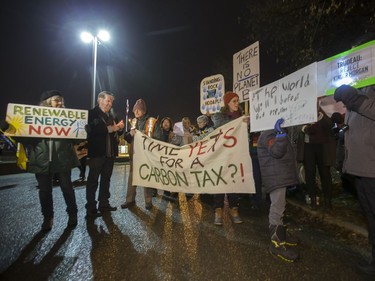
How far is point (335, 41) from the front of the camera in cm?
641

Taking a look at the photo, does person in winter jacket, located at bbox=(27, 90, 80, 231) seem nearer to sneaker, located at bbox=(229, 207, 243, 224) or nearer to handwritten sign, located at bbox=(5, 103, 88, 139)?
handwritten sign, located at bbox=(5, 103, 88, 139)

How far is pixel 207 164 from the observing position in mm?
4246

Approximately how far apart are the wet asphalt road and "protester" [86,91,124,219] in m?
0.36

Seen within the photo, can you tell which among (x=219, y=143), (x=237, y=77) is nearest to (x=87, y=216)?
(x=219, y=143)

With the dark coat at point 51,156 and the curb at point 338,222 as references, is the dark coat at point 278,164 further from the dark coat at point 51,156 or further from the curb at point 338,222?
the dark coat at point 51,156

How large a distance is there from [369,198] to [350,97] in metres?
0.97

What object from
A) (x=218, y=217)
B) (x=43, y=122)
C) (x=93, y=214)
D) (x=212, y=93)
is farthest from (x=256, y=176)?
(x=43, y=122)

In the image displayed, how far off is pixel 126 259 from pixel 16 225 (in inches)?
90.8

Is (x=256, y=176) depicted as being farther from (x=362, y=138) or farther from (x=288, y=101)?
(x=362, y=138)

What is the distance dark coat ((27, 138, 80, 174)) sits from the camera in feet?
Answer: 14.1

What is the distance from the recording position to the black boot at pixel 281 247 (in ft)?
10.1

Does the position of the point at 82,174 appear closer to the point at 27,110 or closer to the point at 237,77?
the point at 27,110

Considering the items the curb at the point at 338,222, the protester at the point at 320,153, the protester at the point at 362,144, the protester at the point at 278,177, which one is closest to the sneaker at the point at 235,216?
the protester at the point at 278,177

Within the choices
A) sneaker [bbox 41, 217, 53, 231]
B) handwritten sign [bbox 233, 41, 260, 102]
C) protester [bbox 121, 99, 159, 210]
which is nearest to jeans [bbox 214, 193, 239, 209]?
protester [bbox 121, 99, 159, 210]
